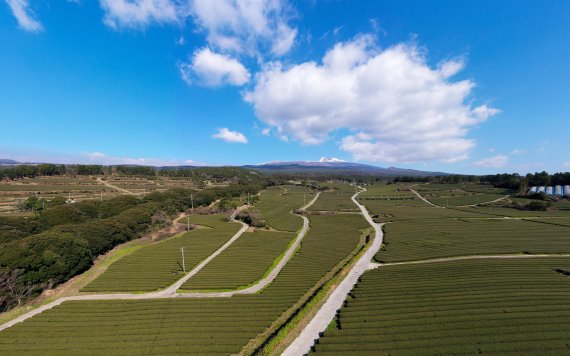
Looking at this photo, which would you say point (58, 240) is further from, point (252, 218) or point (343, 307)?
point (252, 218)

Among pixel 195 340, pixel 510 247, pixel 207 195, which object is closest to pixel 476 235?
→ pixel 510 247

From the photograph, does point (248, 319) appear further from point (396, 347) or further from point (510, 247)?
point (510, 247)

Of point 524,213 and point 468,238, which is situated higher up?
point 524,213

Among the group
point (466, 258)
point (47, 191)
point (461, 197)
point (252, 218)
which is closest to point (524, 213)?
point (461, 197)

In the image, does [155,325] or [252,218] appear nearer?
[155,325]

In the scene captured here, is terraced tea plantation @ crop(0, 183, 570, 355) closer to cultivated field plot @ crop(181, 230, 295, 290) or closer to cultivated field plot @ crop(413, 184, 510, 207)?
cultivated field plot @ crop(181, 230, 295, 290)

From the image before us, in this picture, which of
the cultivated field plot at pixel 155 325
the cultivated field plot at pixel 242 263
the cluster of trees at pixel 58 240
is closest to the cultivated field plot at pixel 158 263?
the cultivated field plot at pixel 242 263

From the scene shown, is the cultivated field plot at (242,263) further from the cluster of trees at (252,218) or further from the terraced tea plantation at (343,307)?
the cluster of trees at (252,218)
